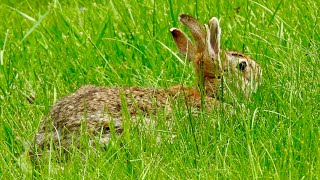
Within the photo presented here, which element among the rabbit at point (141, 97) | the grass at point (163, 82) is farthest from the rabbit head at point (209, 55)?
the grass at point (163, 82)

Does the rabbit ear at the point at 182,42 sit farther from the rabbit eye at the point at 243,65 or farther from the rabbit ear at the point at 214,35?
the rabbit eye at the point at 243,65

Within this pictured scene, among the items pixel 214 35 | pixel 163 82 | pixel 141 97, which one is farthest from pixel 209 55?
pixel 141 97

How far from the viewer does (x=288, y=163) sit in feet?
14.8

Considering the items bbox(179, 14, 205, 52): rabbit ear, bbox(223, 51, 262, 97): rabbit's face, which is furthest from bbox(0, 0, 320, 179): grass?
bbox(179, 14, 205, 52): rabbit ear

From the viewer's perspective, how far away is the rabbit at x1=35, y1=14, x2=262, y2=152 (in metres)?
5.56

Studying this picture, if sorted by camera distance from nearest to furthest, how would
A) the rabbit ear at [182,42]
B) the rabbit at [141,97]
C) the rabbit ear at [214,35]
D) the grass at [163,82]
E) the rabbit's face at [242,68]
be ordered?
the grass at [163,82] < the rabbit at [141,97] < the rabbit's face at [242,68] < the rabbit ear at [214,35] < the rabbit ear at [182,42]

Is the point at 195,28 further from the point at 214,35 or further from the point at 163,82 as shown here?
the point at 163,82

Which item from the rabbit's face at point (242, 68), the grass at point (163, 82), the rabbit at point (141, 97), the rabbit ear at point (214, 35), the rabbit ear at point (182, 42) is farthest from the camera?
the rabbit ear at point (182, 42)

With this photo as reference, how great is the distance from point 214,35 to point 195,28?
137mm

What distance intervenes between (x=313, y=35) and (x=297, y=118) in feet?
4.39

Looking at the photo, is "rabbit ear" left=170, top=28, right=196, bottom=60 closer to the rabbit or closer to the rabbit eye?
the rabbit

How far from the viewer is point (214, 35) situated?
255 inches

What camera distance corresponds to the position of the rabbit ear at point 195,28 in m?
6.37

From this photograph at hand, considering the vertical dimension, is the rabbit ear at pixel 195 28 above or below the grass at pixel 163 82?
above
